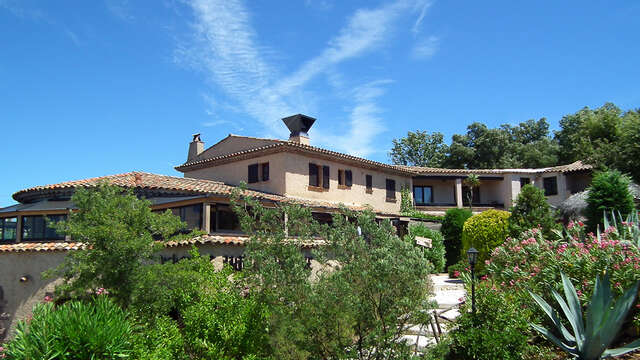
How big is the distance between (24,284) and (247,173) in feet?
37.9

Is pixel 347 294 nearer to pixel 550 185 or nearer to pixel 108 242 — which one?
pixel 108 242

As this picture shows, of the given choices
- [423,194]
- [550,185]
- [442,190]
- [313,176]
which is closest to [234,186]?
[313,176]

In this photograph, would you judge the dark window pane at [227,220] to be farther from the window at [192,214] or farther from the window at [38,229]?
the window at [38,229]

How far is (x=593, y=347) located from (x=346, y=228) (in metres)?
4.55

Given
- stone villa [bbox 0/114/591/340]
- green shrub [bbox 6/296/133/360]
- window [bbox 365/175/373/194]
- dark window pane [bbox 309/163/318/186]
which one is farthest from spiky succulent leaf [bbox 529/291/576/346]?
window [bbox 365/175/373/194]

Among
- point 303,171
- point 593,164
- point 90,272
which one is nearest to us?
point 90,272

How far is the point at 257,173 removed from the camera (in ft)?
81.6

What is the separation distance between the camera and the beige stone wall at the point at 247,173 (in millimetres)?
23625

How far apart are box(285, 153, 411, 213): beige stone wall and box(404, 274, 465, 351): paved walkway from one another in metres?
7.66

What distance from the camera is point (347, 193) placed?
27016 millimetres

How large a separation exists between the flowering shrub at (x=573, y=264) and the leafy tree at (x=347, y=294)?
11.8ft

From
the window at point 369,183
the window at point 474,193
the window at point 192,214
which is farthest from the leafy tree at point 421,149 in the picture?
the window at point 192,214

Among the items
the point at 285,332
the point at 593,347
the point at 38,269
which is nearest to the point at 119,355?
the point at 285,332

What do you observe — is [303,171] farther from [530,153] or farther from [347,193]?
[530,153]
